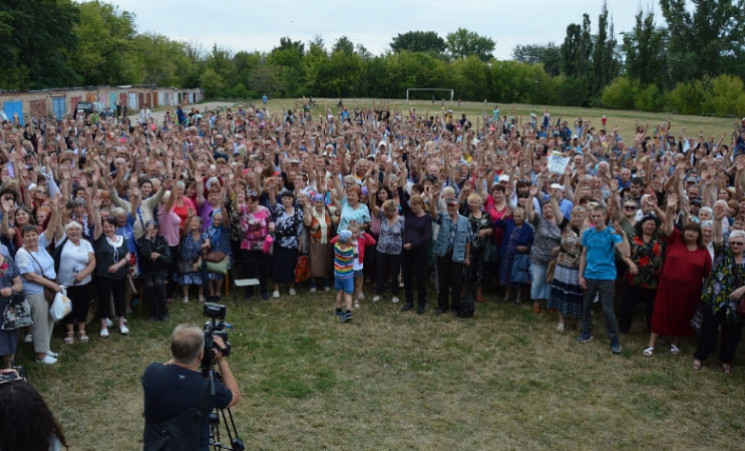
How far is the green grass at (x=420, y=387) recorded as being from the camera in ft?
19.0

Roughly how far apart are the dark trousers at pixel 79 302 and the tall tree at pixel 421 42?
103 metres

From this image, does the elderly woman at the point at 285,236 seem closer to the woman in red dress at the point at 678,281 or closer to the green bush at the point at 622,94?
the woman in red dress at the point at 678,281

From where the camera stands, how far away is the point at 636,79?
Answer: 5691 centimetres

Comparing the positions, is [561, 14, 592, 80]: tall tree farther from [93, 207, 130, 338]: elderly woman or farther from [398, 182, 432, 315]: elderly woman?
[93, 207, 130, 338]: elderly woman

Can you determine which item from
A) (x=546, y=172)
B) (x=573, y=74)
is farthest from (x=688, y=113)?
(x=546, y=172)

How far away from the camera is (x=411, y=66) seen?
2635 inches

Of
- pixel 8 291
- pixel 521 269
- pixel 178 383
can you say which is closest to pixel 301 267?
pixel 521 269

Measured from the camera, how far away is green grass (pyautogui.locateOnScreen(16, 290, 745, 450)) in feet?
19.0

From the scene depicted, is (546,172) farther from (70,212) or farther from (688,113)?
(688,113)

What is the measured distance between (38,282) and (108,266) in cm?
95

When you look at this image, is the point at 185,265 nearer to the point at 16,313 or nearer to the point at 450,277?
the point at 16,313

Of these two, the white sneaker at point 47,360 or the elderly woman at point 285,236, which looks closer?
the white sneaker at point 47,360

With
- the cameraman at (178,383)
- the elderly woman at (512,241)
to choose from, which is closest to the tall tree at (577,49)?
the elderly woman at (512,241)

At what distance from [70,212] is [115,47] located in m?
63.9
